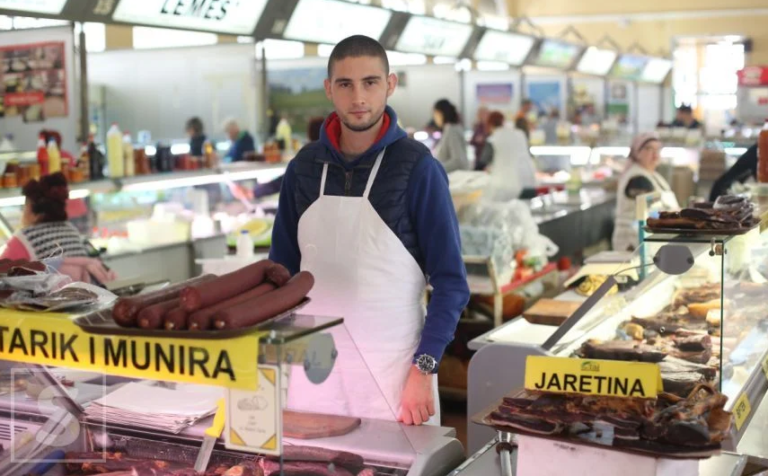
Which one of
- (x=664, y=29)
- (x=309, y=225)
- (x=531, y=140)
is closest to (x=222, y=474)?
(x=309, y=225)

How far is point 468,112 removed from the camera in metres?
14.6

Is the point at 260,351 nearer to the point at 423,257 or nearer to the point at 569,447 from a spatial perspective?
the point at 569,447

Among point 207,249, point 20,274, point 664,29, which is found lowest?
point 207,249

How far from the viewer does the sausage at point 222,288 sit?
173cm

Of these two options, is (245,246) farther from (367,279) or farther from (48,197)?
(367,279)

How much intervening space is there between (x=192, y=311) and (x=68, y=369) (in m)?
0.50

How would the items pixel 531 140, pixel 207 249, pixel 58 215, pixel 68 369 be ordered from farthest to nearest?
pixel 531 140 < pixel 207 249 < pixel 58 215 < pixel 68 369

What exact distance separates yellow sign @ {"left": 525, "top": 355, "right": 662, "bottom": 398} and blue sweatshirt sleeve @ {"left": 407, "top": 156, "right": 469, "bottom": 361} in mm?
569

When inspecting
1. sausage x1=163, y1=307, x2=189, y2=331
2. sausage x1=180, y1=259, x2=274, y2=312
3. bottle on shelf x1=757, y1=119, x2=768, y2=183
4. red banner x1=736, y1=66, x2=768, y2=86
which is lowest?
sausage x1=163, y1=307, x2=189, y2=331

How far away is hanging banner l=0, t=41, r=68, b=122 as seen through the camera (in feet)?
17.7

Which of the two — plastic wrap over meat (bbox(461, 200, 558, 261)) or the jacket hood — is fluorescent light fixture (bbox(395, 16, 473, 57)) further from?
the jacket hood

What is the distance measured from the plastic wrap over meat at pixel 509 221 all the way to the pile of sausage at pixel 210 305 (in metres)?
4.12

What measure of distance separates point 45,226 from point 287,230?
6.66 feet

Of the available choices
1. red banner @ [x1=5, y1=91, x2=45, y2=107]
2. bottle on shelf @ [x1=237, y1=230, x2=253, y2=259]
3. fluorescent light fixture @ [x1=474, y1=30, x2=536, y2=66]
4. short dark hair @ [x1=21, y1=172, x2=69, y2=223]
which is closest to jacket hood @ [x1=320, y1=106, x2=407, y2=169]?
short dark hair @ [x1=21, y1=172, x2=69, y2=223]
